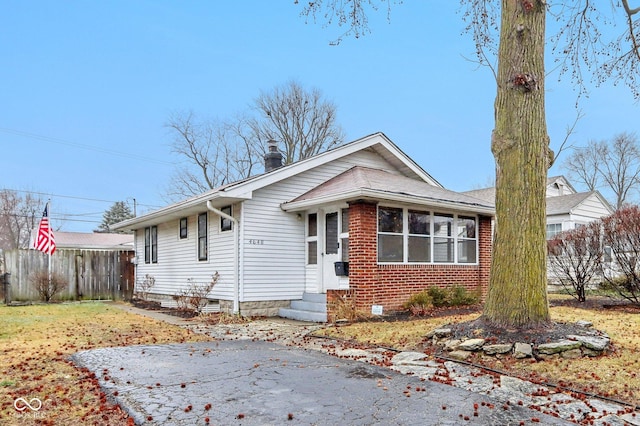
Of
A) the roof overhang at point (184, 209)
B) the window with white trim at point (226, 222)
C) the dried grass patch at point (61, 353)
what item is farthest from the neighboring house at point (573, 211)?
the dried grass patch at point (61, 353)

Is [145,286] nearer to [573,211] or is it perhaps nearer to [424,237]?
[424,237]

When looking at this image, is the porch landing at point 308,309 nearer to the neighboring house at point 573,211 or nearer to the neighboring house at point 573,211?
the neighboring house at point 573,211

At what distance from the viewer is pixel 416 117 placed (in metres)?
27.9

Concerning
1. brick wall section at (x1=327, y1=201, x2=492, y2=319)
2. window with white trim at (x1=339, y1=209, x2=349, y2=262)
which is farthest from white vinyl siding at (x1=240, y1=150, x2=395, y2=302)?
brick wall section at (x1=327, y1=201, x2=492, y2=319)

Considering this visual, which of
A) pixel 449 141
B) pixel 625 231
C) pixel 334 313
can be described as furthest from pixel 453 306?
pixel 449 141

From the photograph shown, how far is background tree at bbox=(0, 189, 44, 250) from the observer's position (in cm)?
3606

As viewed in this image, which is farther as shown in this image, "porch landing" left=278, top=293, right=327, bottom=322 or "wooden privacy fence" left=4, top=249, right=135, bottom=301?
"wooden privacy fence" left=4, top=249, right=135, bottom=301

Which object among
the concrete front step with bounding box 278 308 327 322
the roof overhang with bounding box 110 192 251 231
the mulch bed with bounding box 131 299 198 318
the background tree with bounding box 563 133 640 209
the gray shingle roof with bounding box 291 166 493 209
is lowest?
the mulch bed with bounding box 131 299 198 318

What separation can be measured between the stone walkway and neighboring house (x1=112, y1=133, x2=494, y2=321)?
2208mm

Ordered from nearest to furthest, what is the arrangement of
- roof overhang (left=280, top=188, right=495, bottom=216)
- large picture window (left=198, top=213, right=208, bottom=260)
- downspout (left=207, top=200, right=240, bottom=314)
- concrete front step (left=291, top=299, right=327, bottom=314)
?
roof overhang (left=280, top=188, right=495, bottom=216) < concrete front step (left=291, top=299, right=327, bottom=314) < downspout (left=207, top=200, right=240, bottom=314) < large picture window (left=198, top=213, right=208, bottom=260)

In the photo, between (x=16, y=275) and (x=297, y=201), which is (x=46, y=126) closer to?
(x=16, y=275)

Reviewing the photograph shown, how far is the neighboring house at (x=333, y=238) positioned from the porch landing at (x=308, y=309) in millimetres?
30

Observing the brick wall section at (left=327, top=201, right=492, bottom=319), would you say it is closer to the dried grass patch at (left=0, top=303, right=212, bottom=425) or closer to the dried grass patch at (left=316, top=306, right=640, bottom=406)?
the dried grass patch at (left=316, top=306, right=640, bottom=406)

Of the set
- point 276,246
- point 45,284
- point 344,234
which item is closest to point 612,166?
point 344,234
